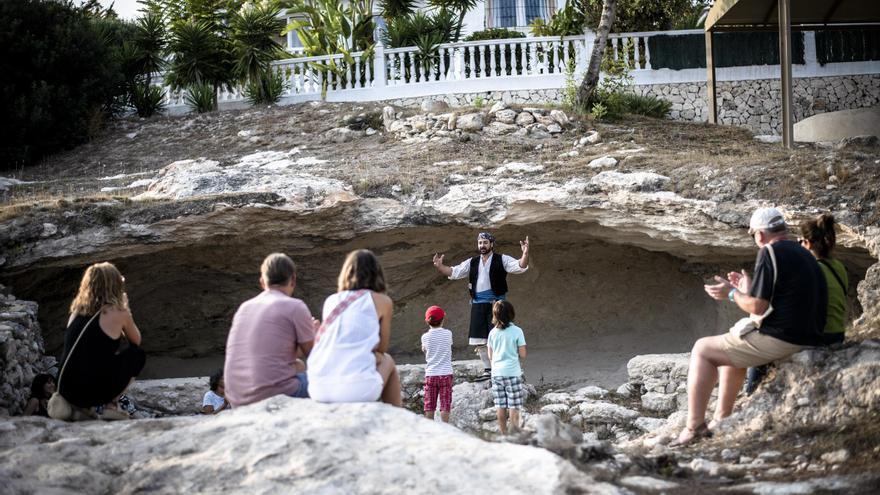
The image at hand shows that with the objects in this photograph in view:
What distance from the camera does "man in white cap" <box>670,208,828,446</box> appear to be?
6289mm

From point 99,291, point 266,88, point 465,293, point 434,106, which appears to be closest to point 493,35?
point 434,106

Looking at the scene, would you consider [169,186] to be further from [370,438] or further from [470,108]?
[370,438]

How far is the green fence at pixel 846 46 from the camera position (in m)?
19.1

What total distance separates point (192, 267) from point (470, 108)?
5.19m

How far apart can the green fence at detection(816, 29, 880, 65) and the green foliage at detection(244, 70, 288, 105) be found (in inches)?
424

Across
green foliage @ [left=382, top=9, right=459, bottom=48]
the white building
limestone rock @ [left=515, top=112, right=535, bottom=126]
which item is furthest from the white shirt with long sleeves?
the white building

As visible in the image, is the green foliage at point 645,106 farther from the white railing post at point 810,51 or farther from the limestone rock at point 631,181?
the limestone rock at point 631,181

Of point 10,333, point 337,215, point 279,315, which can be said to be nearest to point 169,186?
point 337,215

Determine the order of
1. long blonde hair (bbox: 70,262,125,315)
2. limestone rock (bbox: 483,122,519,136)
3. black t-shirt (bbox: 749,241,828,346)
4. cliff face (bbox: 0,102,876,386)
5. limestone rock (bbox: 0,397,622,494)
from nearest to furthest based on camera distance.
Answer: limestone rock (bbox: 0,397,622,494), black t-shirt (bbox: 749,241,828,346), long blonde hair (bbox: 70,262,125,315), cliff face (bbox: 0,102,876,386), limestone rock (bbox: 483,122,519,136)

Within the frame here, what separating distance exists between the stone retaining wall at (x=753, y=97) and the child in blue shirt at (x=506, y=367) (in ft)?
31.7

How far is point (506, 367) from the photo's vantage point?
878 cm

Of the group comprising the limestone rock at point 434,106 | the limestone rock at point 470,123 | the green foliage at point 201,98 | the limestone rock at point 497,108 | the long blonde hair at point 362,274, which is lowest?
the long blonde hair at point 362,274

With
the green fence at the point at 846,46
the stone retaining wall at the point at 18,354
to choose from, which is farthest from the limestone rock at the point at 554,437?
the green fence at the point at 846,46

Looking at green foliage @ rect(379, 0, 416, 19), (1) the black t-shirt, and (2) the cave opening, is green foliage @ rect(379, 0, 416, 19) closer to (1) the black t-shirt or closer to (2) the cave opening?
(2) the cave opening
